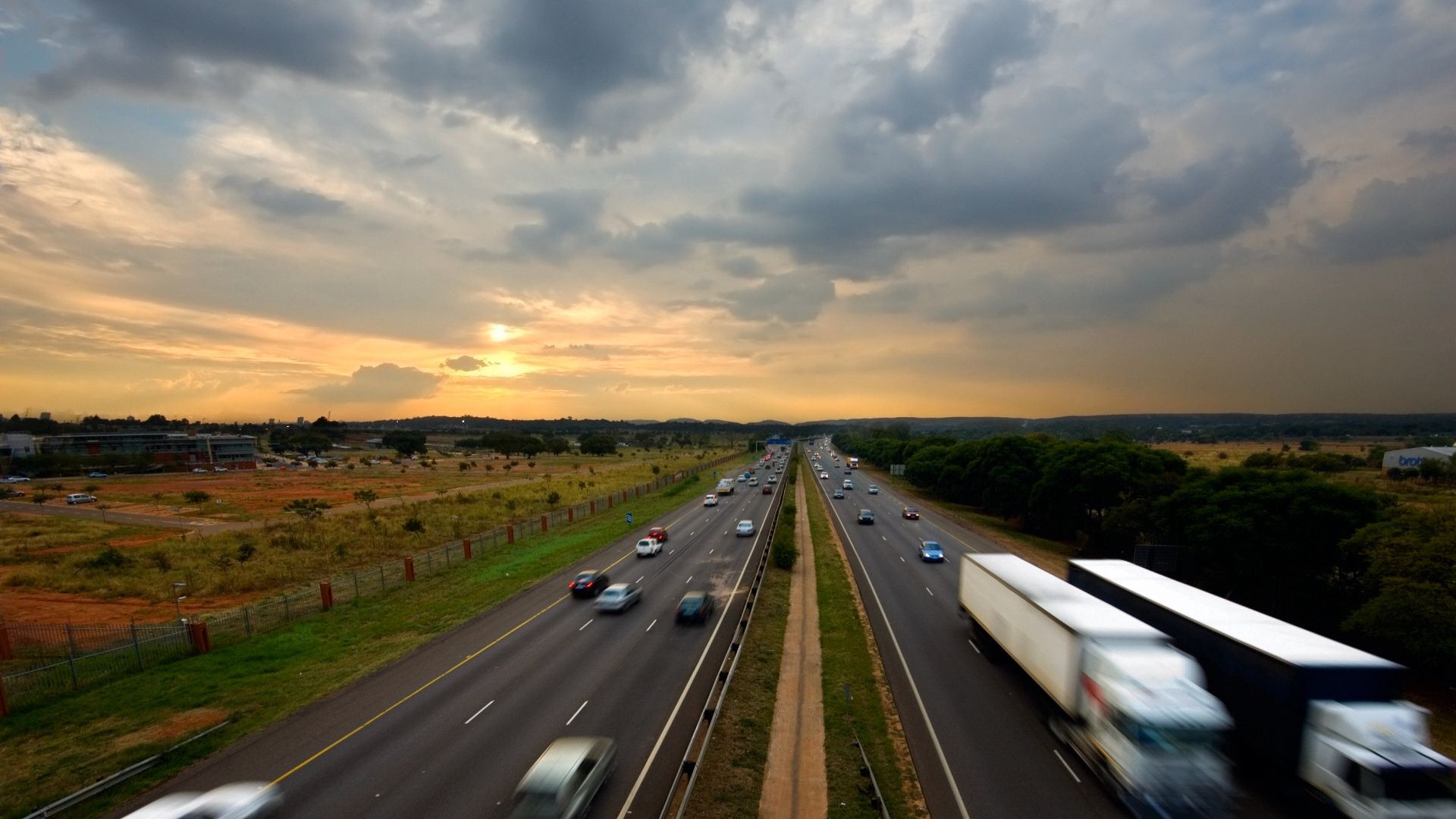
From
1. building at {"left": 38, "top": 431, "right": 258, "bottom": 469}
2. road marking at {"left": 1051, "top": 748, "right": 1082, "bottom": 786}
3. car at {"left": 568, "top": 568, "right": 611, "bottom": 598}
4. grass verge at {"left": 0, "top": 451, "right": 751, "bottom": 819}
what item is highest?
building at {"left": 38, "top": 431, "right": 258, "bottom": 469}

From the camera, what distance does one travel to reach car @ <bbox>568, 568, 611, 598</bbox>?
124 feet

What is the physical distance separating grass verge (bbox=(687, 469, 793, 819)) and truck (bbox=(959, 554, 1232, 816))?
9.42 meters

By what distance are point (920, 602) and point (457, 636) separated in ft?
83.3

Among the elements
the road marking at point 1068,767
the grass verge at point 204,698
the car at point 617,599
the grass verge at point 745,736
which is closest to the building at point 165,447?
the grass verge at point 204,698

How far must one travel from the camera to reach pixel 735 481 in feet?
374

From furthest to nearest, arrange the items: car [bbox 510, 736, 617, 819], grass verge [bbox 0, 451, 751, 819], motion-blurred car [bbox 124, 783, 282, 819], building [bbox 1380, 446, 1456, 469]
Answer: building [bbox 1380, 446, 1456, 469]
grass verge [bbox 0, 451, 751, 819]
car [bbox 510, 736, 617, 819]
motion-blurred car [bbox 124, 783, 282, 819]

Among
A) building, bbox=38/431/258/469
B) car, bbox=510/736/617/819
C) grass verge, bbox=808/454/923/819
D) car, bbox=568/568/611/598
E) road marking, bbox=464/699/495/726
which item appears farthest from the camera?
building, bbox=38/431/258/469

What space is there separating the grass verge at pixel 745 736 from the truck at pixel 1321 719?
45.5ft

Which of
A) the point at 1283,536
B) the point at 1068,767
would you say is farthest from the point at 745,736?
the point at 1283,536

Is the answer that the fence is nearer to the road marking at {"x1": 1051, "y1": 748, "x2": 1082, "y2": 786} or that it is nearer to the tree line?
the road marking at {"x1": 1051, "y1": 748, "x2": 1082, "y2": 786}

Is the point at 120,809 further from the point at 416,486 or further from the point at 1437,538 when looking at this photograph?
the point at 416,486

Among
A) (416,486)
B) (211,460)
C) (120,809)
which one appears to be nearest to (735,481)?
(416,486)

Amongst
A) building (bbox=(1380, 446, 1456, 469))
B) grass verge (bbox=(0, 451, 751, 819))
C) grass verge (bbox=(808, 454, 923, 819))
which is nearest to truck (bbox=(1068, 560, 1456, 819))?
grass verge (bbox=(808, 454, 923, 819))

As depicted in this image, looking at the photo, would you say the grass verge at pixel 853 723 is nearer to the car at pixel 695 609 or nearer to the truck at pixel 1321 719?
the car at pixel 695 609
